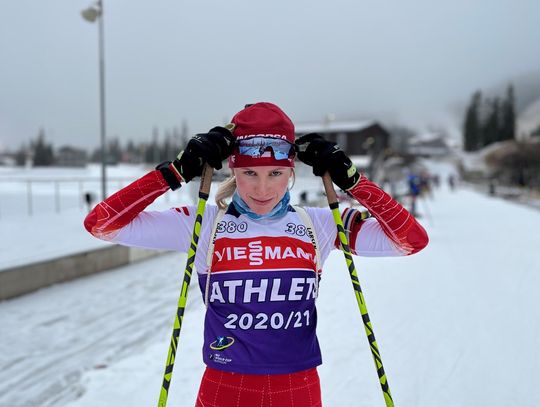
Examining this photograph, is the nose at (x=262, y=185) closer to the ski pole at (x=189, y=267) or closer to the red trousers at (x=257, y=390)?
the ski pole at (x=189, y=267)

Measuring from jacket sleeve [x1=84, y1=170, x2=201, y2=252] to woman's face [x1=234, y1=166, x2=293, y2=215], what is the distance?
32cm

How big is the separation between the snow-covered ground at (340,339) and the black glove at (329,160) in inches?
106

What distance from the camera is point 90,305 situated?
6.67m

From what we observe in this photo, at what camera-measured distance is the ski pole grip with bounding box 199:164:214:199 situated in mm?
1953

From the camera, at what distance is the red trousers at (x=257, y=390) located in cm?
178

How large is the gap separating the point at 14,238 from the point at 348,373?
9288 millimetres

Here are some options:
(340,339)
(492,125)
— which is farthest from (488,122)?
(340,339)

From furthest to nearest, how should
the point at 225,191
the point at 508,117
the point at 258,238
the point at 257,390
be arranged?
the point at 508,117 < the point at 225,191 < the point at 258,238 < the point at 257,390

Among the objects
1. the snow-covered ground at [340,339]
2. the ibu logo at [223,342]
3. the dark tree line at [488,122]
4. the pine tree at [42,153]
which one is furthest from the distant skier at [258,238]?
the dark tree line at [488,122]

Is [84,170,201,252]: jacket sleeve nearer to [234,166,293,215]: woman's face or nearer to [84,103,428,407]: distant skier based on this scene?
[84,103,428,407]: distant skier

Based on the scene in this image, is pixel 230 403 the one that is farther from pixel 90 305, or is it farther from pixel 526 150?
pixel 526 150

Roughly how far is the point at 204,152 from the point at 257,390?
39.7 inches

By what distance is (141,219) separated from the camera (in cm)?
202

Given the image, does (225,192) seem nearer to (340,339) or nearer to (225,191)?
(225,191)
